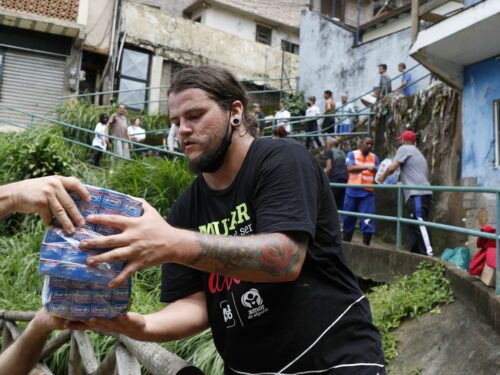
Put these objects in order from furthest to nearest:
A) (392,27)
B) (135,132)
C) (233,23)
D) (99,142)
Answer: (233,23) → (392,27) → (135,132) → (99,142)

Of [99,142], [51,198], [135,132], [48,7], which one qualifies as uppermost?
[48,7]

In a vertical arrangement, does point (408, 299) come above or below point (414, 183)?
below

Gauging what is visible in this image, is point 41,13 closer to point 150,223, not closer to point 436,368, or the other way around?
point 436,368

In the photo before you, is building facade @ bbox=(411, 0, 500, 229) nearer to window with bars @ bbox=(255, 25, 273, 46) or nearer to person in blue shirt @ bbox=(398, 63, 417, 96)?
person in blue shirt @ bbox=(398, 63, 417, 96)

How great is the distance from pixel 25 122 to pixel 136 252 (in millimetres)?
14796

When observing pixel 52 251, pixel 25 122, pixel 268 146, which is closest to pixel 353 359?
pixel 268 146

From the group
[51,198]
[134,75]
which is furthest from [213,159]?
[134,75]

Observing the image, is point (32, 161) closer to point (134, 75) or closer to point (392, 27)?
point (134, 75)

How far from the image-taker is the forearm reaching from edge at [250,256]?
4.97 ft

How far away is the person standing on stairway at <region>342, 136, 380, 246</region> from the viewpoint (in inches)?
296

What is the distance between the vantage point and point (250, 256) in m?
1.55

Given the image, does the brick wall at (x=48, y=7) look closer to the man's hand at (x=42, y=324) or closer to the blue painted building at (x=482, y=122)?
the blue painted building at (x=482, y=122)

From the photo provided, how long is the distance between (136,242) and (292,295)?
624 mm

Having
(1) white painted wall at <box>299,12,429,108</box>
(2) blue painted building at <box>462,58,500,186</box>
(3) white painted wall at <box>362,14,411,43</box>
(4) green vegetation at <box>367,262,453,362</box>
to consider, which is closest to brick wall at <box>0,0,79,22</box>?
(1) white painted wall at <box>299,12,429,108</box>
